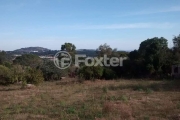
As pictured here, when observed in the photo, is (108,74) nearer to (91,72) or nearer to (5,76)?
(91,72)

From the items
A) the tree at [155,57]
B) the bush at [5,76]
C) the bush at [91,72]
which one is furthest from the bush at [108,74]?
the bush at [5,76]

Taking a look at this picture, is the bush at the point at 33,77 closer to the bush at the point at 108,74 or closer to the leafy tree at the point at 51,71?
the leafy tree at the point at 51,71

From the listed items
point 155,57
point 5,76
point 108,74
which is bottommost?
point 108,74

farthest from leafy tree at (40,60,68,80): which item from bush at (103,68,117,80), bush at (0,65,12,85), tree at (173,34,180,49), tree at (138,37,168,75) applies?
tree at (173,34,180,49)

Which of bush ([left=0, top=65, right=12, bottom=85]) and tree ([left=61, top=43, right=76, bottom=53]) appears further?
tree ([left=61, top=43, right=76, bottom=53])

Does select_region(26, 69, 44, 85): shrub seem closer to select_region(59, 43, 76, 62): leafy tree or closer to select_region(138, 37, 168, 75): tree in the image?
select_region(138, 37, 168, 75): tree

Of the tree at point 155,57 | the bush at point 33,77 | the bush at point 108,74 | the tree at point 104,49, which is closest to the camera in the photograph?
the bush at point 33,77

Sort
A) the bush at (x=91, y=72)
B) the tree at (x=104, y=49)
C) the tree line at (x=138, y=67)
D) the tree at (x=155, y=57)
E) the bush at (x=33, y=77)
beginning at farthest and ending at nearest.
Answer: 1. the tree at (x=104, y=49)
2. the tree at (x=155, y=57)
3. the tree line at (x=138, y=67)
4. the bush at (x=91, y=72)
5. the bush at (x=33, y=77)

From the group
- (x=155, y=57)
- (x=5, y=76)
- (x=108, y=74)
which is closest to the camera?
(x=5, y=76)

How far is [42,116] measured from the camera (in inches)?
293

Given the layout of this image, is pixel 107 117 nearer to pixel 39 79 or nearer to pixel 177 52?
pixel 39 79

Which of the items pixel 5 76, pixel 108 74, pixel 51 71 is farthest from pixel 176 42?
pixel 5 76

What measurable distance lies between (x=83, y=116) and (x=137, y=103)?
291cm

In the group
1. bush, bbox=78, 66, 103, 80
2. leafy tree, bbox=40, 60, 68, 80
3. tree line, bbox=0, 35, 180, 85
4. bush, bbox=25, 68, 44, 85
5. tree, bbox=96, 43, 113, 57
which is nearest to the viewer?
bush, bbox=25, 68, 44, 85
